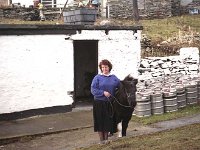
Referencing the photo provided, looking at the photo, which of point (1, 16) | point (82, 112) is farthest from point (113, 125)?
point (1, 16)

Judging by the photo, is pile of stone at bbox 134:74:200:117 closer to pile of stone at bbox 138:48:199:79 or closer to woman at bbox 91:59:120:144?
pile of stone at bbox 138:48:199:79

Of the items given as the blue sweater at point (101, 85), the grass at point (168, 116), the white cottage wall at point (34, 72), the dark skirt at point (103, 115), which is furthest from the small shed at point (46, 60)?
the blue sweater at point (101, 85)

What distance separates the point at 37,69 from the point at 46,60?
17.3 inches

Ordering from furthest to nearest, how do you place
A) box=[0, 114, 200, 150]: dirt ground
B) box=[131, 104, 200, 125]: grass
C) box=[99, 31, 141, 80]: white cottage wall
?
box=[99, 31, 141, 80]: white cottage wall
box=[131, 104, 200, 125]: grass
box=[0, 114, 200, 150]: dirt ground

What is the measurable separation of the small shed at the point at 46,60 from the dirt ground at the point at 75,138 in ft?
7.63

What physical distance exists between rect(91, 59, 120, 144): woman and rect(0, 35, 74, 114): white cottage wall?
4.28 metres

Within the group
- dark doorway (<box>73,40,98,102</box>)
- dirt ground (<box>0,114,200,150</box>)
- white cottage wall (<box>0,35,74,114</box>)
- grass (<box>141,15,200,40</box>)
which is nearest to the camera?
dirt ground (<box>0,114,200,150</box>)

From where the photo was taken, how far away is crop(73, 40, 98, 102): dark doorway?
17.4m

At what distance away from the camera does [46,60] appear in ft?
45.7

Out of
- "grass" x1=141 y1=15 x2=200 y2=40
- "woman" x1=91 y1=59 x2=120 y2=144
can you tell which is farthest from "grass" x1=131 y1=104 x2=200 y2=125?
"grass" x1=141 y1=15 x2=200 y2=40

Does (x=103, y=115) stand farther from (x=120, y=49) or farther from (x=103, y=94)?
(x=120, y=49)

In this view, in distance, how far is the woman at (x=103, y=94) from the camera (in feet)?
31.1

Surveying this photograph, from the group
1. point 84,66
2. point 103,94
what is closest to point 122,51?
point 84,66

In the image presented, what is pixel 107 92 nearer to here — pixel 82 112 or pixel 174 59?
pixel 82 112
